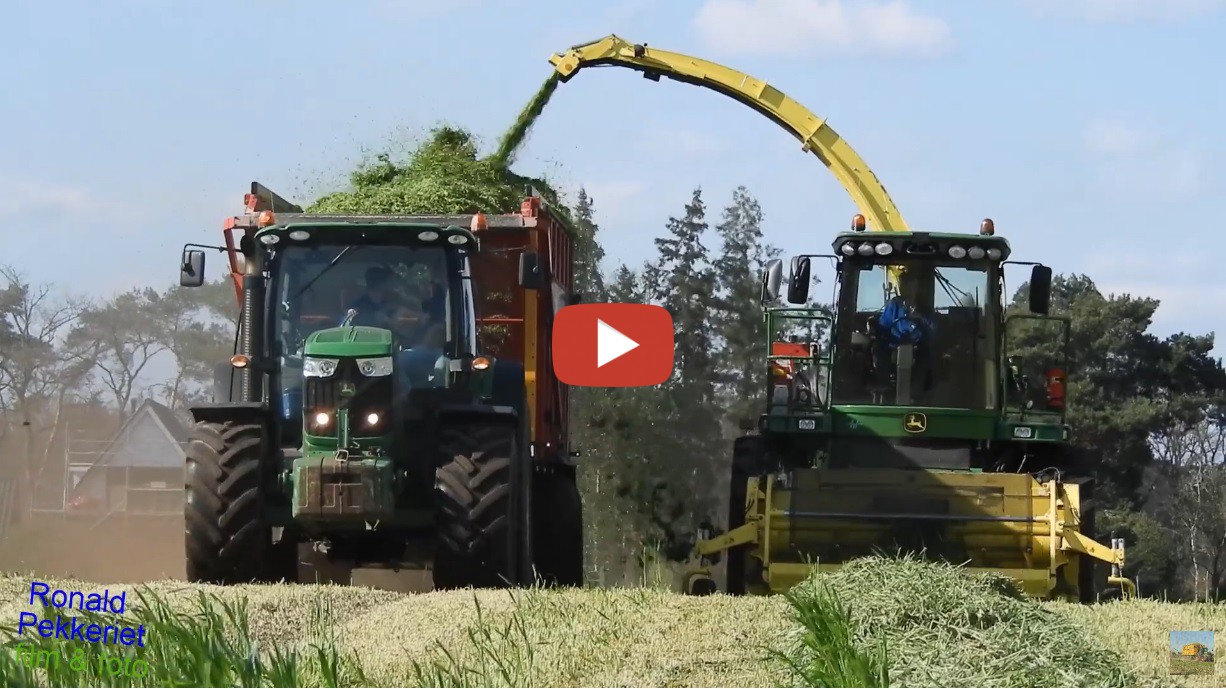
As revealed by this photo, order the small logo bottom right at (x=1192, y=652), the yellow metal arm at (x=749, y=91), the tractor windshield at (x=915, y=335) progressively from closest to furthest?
the small logo bottom right at (x=1192, y=652), the tractor windshield at (x=915, y=335), the yellow metal arm at (x=749, y=91)

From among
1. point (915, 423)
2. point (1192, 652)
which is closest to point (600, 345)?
point (915, 423)

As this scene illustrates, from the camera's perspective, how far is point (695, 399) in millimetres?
29219

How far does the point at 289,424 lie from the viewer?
465 inches

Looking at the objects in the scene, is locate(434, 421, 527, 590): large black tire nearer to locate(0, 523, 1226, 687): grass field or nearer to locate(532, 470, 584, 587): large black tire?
locate(0, 523, 1226, 687): grass field

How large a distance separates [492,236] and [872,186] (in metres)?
7.59

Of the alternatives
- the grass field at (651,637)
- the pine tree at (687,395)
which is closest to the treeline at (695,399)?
the pine tree at (687,395)

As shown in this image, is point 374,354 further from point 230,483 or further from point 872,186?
point 872,186

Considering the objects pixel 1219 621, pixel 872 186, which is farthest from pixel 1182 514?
pixel 1219 621

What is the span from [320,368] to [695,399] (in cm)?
1819

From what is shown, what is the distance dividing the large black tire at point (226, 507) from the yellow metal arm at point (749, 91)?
386 inches

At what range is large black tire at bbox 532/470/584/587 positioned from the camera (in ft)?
46.2

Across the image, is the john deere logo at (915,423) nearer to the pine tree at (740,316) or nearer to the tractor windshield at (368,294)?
the tractor windshield at (368,294)

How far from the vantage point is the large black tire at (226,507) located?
1123 centimetres

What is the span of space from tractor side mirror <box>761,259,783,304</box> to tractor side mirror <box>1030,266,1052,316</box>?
1.89m
